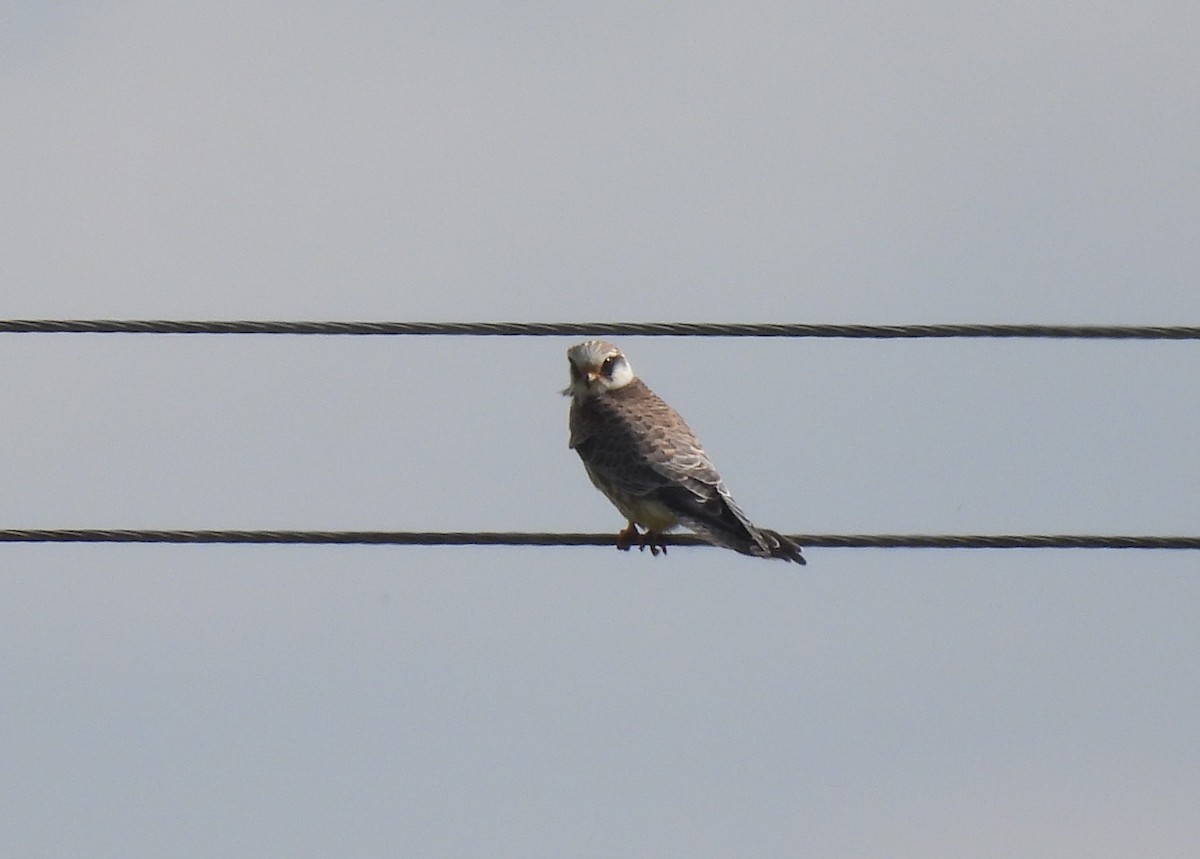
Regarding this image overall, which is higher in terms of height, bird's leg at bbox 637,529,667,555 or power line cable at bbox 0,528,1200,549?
bird's leg at bbox 637,529,667,555

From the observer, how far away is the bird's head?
15812 mm

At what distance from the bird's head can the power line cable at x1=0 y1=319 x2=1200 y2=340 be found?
470cm

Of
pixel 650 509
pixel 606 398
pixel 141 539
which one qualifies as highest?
pixel 606 398

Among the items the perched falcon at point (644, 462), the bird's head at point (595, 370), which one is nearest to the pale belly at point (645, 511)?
the perched falcon at point (644, 462)

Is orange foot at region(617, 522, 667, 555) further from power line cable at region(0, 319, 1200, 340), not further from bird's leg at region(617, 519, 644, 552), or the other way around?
power line cable at region(0, 319, 1200, 340)

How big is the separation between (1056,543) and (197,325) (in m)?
4.17

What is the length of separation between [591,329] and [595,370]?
492 cm

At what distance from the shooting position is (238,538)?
35.5 feet

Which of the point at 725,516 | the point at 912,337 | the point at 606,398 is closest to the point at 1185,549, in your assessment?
the point at 912,337

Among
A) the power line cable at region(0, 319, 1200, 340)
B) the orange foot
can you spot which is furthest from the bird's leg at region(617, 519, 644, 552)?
the power line cable at region(0, 319, 1200, 340)

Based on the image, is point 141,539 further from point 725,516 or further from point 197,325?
point 725,516

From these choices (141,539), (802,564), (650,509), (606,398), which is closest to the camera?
(141,539)

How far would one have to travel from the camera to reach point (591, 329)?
1100 cm

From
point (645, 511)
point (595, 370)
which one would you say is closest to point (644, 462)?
point (645, 511)
